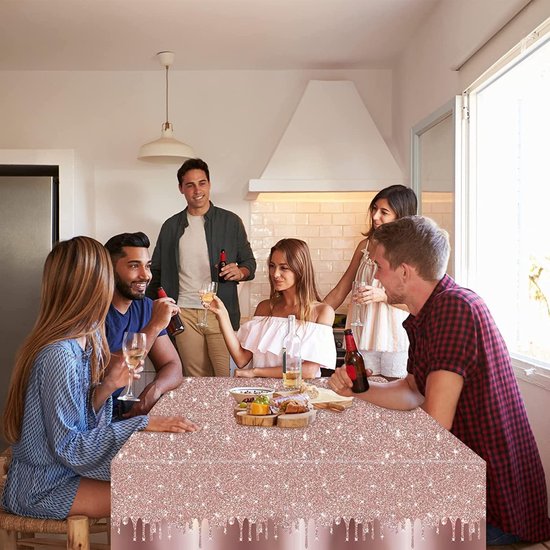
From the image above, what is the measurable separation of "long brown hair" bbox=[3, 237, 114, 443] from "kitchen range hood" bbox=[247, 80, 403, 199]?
2.92 metres

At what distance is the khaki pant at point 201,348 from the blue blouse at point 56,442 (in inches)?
97.4

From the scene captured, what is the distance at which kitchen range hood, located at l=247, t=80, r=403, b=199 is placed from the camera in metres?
5.02

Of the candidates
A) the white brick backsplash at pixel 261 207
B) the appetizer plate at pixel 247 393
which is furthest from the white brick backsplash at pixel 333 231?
the appetizer plate at pixel 247 393

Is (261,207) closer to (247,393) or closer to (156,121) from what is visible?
(156,121)

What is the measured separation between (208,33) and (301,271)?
6.60 ft

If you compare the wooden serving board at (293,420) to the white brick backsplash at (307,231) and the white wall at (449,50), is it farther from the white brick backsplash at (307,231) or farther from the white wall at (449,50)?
the white brick backsplash at (307,231)

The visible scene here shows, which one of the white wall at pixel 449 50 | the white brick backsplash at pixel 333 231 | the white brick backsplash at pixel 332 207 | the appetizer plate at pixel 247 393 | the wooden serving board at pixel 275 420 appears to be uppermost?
the white wall at pixel 449 50

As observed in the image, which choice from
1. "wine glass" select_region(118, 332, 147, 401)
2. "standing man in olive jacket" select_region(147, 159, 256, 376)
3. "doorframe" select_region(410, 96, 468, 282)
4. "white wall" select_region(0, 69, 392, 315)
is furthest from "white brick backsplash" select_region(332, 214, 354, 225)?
"wine glass" select_region(118, 332, 147, 401)

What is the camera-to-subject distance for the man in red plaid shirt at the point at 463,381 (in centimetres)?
220

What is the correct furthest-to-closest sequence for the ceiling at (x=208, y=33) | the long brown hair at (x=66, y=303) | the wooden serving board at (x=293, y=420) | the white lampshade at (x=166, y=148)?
1. the white lampshade at (x=166, y=148)
2. the ceiling at (x=208, y=33)
3. the long brown hair at (x=66, y=303)
4. the wooden serving board at (x=293, y=420)

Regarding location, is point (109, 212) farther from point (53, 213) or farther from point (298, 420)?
point (298, 420)

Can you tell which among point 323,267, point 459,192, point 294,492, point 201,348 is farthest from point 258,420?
point 323,267

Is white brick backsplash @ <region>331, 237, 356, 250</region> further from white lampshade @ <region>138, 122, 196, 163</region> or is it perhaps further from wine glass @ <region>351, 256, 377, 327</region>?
wine glass @ <region>351, 256, 377, 327</region>

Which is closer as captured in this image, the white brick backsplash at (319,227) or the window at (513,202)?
the window at (513,202)
